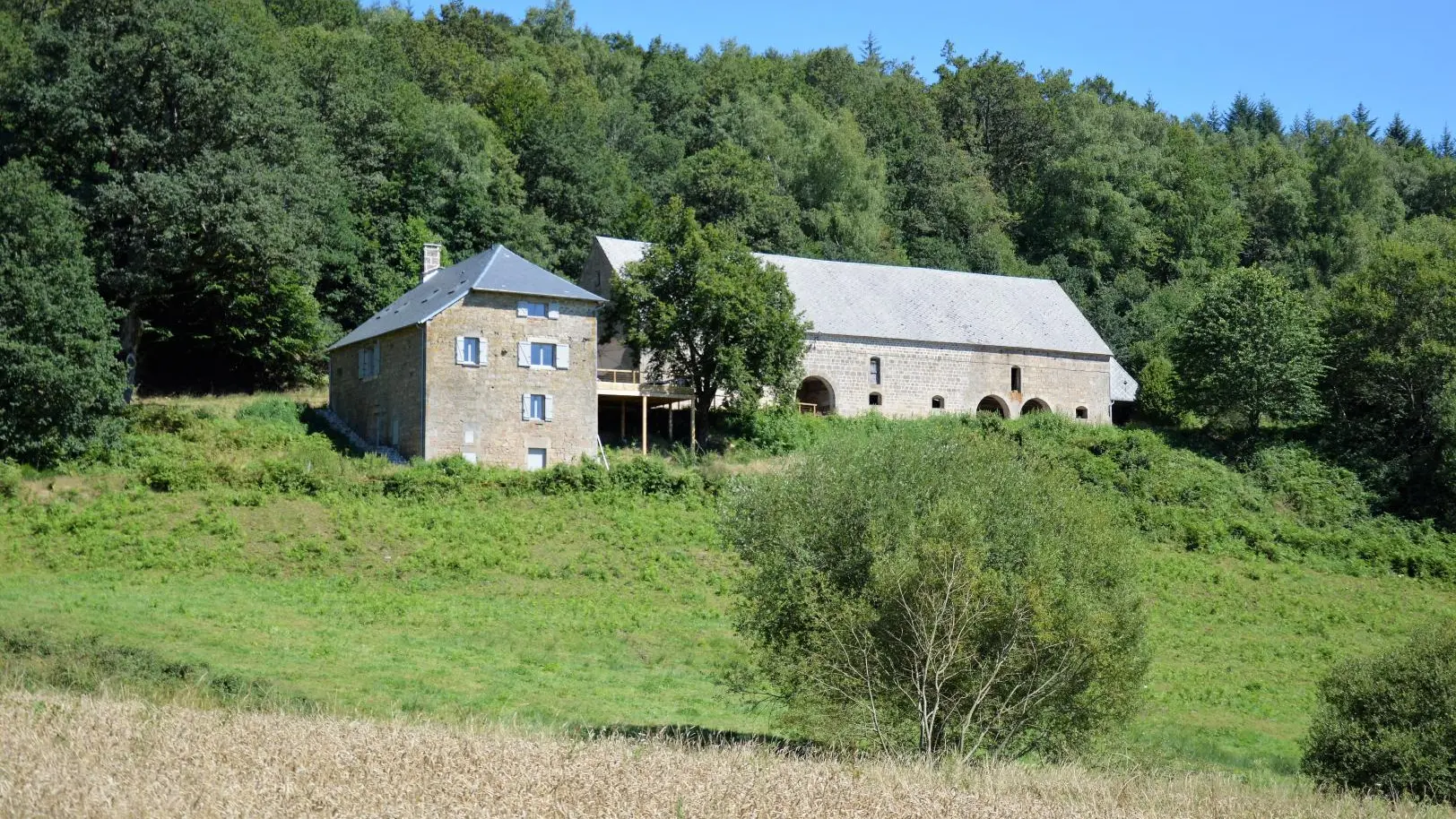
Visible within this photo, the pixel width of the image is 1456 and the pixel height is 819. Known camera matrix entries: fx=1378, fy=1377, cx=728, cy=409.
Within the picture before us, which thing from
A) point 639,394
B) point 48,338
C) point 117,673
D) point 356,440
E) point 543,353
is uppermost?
point 48,338

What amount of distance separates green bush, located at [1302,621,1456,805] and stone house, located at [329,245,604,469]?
24203mm

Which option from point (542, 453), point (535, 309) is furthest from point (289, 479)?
point (535, 309)

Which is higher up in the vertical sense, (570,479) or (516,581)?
(570,479)

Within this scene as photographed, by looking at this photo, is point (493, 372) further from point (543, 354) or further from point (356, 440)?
point (356, 440)

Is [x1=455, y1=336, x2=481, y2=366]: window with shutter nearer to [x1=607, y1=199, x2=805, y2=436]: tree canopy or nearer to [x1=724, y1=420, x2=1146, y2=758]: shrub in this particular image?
[x1=607, y1=199, x2=805, y2=436]: tree canopy

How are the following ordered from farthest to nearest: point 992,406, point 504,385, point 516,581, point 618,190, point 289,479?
point 618,190, point 992,406, point 504,385, point 289,479, point 516,581

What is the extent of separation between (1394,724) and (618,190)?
51.7m

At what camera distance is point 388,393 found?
40.5m

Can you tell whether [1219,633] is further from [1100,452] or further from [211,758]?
[211,758]

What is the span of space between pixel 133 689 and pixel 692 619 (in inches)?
571

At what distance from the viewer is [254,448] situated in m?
36.6

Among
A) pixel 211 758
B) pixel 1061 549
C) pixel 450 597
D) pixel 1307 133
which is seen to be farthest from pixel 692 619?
pixel 1307 133

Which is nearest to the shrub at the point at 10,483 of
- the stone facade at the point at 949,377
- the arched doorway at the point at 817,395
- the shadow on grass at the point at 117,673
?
the shadow on grass at the point at 117,673

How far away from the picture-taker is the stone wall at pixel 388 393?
38.7m
